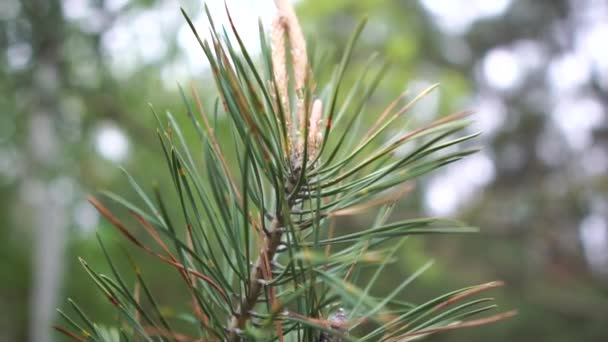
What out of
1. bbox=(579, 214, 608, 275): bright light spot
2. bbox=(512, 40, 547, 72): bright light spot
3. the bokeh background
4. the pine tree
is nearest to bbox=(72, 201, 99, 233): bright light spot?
the bokeh background

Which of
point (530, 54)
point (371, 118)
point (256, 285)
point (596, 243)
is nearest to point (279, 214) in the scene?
point (256, 285)

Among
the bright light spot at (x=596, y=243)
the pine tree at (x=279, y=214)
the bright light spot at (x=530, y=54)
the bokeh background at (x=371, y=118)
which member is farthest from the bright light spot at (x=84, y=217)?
the bright light spot at (x=530, y=54)

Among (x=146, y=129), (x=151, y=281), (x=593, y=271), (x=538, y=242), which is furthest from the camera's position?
(x=593, y=271)

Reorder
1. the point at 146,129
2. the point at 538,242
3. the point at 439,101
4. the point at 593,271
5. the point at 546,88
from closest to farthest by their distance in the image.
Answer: the point at 146,129 → the point at 439,101 → the point at 538,242 → the point at 593,271 → the point at 546,88

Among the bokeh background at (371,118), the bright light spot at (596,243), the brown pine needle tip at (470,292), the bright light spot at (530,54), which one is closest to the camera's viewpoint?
the brown pine needle tip at (470,292)

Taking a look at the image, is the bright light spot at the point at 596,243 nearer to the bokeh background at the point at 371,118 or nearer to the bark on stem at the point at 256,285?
the bokeh background at the point at 371,118

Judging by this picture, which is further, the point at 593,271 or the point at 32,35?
the point at 593,271

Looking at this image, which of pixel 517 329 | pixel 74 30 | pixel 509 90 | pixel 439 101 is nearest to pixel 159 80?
pixel 74 30

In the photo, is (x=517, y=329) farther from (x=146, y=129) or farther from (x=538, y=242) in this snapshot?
(x=146, y=129)
